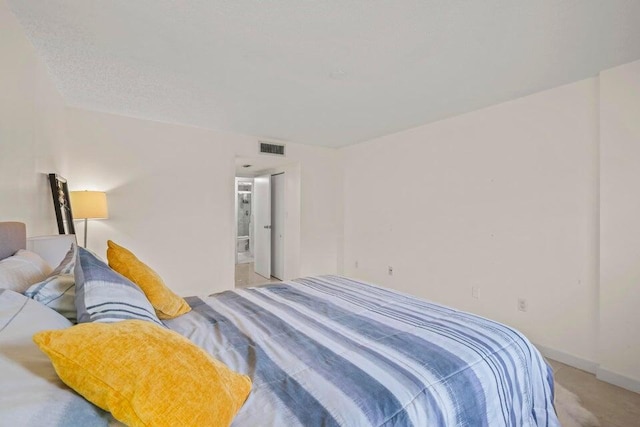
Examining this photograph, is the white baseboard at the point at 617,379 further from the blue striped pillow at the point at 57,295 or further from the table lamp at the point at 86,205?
the table lamp at the point at 86,205

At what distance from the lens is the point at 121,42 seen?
1841 mm

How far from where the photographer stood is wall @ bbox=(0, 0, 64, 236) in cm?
148

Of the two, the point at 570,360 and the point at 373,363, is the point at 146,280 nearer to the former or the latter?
the point at 373,363

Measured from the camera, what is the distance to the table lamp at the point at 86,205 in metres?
2.72

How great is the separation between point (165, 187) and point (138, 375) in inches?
132

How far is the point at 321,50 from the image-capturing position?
192 cm

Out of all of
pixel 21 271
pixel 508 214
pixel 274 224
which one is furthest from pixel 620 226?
pixel 274 224

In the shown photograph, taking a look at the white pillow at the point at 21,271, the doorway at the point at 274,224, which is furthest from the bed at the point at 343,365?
the doorway at the point at 274,224

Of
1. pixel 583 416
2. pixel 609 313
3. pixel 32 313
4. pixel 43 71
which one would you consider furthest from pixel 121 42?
pixel 609 313

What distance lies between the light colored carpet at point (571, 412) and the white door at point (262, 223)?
4.32m

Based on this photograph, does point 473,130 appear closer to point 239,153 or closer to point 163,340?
point 239,153

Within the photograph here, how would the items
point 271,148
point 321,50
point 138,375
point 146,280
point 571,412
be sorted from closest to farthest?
point 138,375 → point 146,280 → point 571,412 → point 321,50 → point 271,148

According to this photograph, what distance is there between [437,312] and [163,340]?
1434mm

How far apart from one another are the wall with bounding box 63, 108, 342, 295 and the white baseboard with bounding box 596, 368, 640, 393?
152 inches
